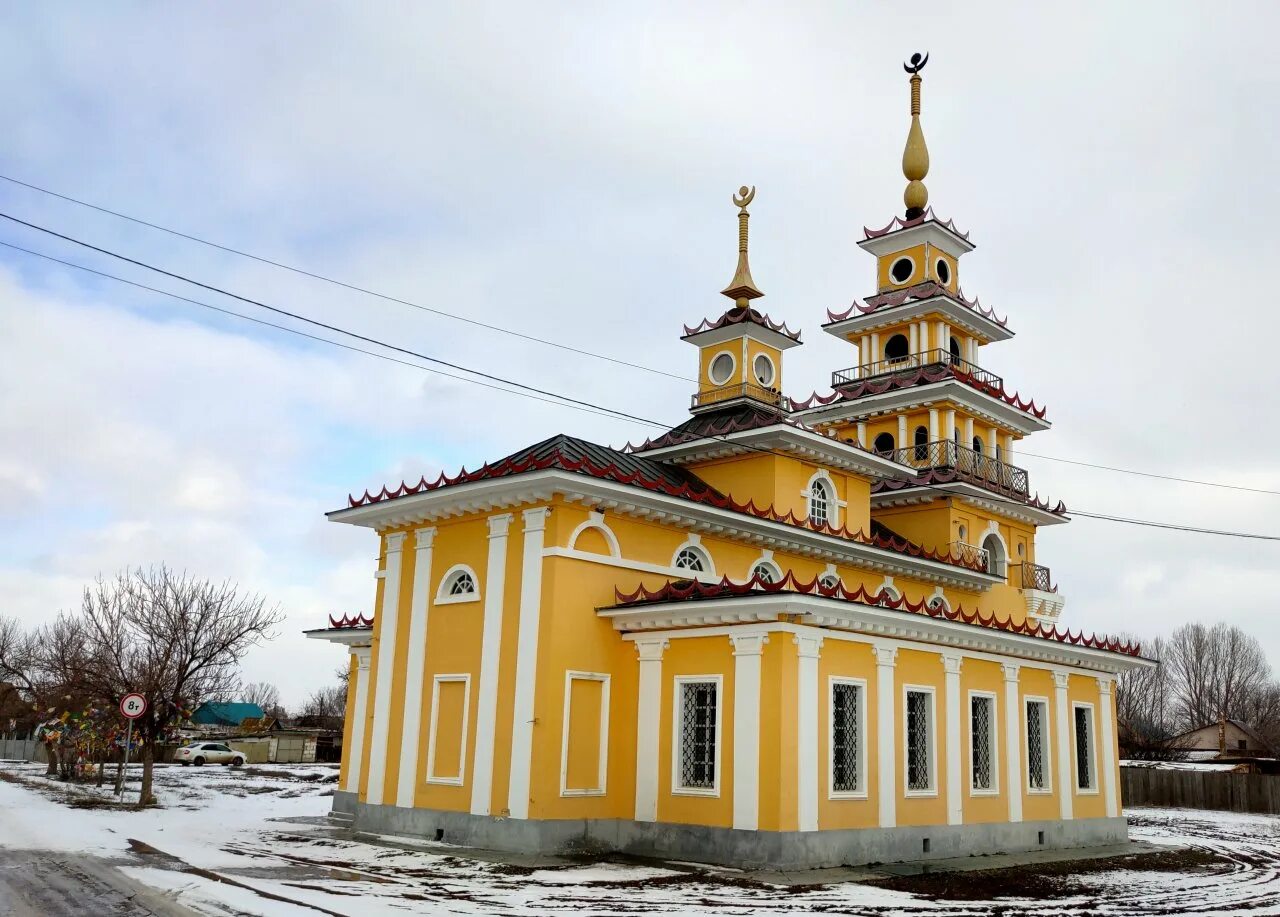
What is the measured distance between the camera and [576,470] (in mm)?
19812

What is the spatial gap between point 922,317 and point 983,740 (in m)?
17.4

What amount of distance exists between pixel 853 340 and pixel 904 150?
758 cm

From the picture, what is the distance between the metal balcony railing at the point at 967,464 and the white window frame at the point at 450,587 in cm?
1642

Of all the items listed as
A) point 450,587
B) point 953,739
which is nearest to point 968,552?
point 953,739

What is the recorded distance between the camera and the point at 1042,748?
24.4 m

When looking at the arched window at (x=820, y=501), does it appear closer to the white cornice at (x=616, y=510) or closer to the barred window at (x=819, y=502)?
the barred window at (x=819, y=502)

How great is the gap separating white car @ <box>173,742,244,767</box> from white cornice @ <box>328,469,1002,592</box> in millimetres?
34756

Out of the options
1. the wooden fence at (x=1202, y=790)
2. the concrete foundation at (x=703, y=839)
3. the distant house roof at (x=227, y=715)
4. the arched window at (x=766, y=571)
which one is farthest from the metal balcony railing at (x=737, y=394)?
the distant house roof at (x=227, y=715)

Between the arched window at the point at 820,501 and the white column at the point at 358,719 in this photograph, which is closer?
the white column at the point at 358,719

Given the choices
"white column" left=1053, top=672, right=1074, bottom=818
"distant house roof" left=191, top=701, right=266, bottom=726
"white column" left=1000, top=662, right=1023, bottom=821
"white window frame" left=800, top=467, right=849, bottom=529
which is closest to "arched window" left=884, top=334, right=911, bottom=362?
"white window frame" left=800, top=467, right=849, bottom=529

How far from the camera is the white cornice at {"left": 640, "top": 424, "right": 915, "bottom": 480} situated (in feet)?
84.4

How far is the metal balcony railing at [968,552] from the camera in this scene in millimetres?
31797

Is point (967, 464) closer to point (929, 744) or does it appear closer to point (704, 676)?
point (929, 744)

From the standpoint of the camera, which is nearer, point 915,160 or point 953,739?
point 953,739
